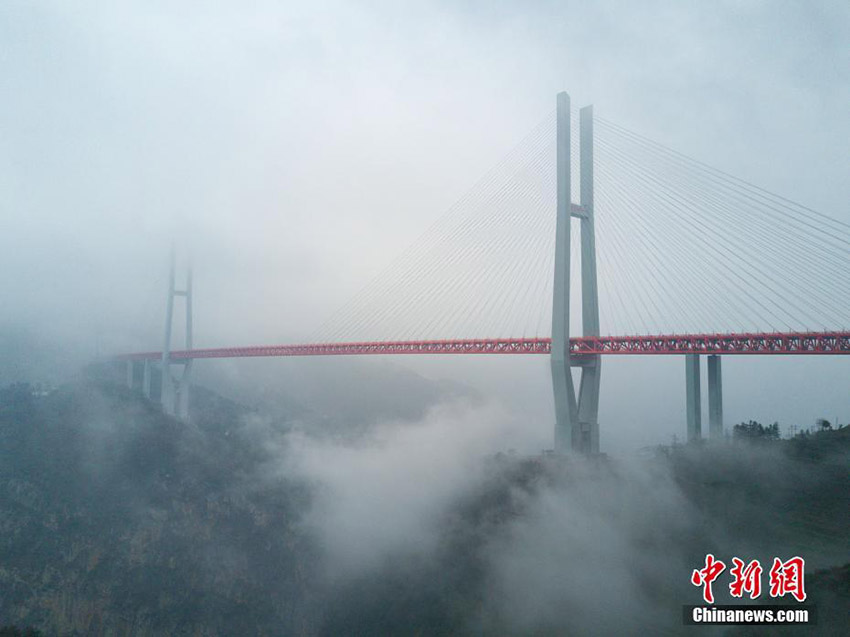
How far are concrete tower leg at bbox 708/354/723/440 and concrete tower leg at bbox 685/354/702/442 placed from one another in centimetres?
78

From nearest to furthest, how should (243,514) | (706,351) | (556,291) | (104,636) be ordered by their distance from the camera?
(706,351) → (556,291) → (104,636) → (243,514)

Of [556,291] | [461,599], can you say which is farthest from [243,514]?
[556,291]

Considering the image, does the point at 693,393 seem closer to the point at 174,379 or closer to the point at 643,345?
the point at 643,345

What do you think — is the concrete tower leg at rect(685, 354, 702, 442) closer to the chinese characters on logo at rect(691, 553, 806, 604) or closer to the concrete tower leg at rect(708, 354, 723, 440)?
the concrete tower leg at rect(708, 354, 723, 440)

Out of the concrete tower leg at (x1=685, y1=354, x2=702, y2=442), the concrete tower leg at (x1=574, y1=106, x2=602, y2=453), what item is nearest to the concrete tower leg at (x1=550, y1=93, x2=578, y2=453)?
the concrete tower leg at (x1=574, y1=106, x2=602, y2=453)

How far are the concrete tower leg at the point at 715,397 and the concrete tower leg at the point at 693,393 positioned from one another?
0.78 meters

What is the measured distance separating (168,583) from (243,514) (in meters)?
13.3

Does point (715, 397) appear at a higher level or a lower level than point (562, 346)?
lower

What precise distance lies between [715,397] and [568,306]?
1073cm

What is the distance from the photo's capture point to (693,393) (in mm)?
33938

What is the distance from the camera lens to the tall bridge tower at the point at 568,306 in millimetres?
33094

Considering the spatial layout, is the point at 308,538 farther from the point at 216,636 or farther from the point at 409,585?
the point at 216,636

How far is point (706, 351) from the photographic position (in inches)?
1116

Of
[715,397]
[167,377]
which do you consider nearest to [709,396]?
[715,397]
